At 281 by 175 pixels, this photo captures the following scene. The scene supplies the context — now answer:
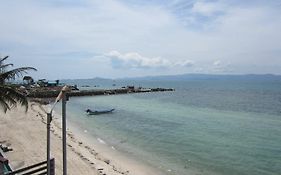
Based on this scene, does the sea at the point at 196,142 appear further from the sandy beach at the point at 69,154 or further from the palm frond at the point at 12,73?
the palm frond at the point at 12,73

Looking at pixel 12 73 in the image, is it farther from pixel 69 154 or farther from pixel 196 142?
pixel 196 142

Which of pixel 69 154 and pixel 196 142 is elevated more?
pixel 69 154

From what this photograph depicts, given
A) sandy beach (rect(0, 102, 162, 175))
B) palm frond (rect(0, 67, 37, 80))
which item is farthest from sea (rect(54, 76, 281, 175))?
palm frond (rect(0, 67, 37, 80))

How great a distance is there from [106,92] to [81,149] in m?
80.1

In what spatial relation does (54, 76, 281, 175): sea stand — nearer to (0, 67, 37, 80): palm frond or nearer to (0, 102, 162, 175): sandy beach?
(0, 102, 162, 175): sandy beach

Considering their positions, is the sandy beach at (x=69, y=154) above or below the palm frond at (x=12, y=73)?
below

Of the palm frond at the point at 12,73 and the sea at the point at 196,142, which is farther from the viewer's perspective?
the sea at the point at 196,142

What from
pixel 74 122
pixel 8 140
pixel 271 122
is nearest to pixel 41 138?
pixel 8 140

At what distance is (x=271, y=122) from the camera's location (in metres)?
45.2

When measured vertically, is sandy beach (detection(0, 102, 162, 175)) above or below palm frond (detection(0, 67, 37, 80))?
below

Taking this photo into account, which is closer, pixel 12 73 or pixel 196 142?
pixel 12 73

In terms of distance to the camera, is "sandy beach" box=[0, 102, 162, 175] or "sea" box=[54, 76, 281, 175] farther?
"sea" box=[54, 76, 281, 175]

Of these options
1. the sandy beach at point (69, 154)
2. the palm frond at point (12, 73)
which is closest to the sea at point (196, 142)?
the sandy beach at point (69, 154)

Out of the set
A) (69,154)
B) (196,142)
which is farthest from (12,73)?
(196,142)
